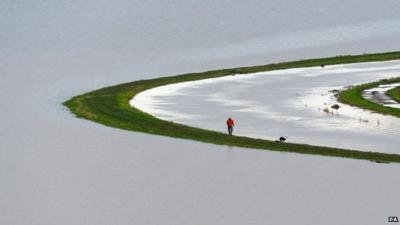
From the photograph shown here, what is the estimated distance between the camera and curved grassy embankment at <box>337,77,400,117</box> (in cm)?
8739

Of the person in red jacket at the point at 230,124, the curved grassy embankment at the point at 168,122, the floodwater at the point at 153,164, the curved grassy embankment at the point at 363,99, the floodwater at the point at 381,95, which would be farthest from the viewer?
the floodwater at the point at 381,95

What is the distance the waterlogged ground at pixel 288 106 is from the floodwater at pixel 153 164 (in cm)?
522

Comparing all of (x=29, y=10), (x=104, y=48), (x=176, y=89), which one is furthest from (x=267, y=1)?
(x=176, y=89)

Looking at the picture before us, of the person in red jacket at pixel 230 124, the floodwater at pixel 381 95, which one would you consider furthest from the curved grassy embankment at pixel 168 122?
the floodwater at pixel 381 95

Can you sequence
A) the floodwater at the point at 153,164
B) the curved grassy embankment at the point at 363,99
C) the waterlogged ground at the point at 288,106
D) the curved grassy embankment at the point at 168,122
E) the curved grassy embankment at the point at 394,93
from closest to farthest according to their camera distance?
the floodwater at the point at 153,164, the curved grassy embankment at the point at 168,122, the waterlogged ground at the point at 288,106, the curved grassy embankment at the point at 363,99, the curved grassy embankment at the point at 394,93

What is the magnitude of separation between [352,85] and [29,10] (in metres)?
99.6

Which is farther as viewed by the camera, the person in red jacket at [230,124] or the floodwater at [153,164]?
the person in red jacket at [230,124]

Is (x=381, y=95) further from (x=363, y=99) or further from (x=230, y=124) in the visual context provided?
(x=230, y=124)

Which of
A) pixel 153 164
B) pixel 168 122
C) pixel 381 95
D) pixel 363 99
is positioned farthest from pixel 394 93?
pixel 153 164

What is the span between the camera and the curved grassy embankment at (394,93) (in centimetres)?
9248

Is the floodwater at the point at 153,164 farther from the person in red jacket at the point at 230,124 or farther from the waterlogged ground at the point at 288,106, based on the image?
the waterlogged ground at the point at 288,106

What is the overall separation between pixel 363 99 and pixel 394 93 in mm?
3341

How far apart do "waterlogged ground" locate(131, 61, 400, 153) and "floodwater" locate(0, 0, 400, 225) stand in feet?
17.1

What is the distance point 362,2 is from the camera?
190 metres
